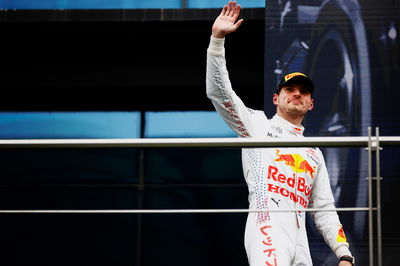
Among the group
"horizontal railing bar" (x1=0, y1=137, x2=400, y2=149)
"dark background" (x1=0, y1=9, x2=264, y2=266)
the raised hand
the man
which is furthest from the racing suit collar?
"dark background" (x1=0, y1=9, x2=264, y2=266)

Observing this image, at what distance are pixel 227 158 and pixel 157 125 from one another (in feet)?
2.71

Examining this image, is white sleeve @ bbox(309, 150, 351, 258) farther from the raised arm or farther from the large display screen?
the large display screen

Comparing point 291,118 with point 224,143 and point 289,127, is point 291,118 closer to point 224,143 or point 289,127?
point 289,127

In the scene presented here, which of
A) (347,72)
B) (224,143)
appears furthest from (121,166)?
(224,143)

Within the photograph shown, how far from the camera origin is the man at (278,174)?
152 inches

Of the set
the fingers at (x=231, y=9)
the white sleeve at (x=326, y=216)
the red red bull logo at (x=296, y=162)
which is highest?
the fingers at (x=231, y=9)

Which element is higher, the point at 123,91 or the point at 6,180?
the point at 123,91

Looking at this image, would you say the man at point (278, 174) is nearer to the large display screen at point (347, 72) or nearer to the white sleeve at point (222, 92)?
the white sleeve at point (222, 92)

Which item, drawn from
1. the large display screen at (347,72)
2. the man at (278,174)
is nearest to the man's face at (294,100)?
the man at (278,174)

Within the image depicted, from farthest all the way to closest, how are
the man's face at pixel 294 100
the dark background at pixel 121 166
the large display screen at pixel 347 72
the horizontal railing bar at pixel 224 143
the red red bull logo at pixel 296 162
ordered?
1. the dark background at pixel 121 166
2. the large display screen at pixel 347 72
3. the man's face at pixel 294 100
4. the red red bull logo at pixel 296 162
5. the horizontal railing bar at pixel 224 143

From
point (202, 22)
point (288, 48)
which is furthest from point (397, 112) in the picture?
point (202, 22)

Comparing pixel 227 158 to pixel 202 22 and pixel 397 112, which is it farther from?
pixel 397 112

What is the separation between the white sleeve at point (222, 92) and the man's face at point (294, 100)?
20 cm

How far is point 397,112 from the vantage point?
6.58 metres
